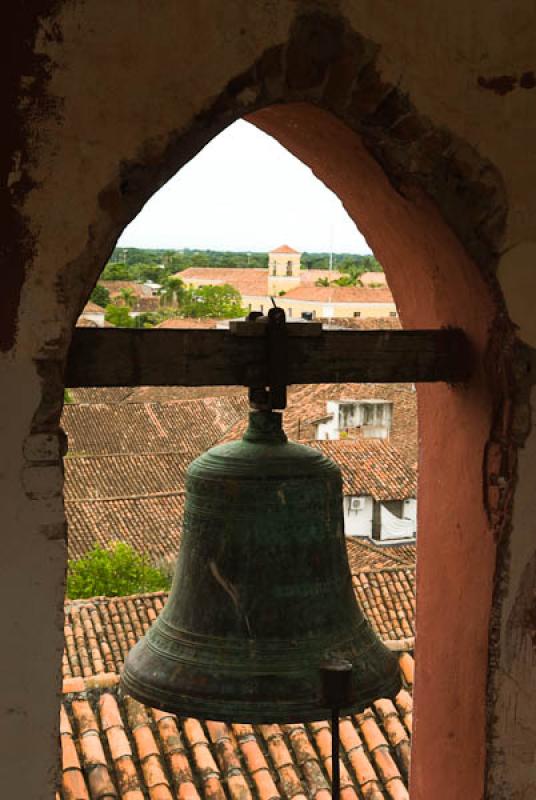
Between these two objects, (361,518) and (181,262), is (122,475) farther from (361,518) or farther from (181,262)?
(181,262)

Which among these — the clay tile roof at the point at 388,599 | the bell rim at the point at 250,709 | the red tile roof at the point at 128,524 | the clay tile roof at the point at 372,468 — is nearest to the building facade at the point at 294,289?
the clay tile roof at the point at 372,468

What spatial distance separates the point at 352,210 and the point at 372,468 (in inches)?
A: 674

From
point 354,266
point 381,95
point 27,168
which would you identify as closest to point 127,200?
point 27,168

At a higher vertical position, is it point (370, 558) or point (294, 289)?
point (294, 289)

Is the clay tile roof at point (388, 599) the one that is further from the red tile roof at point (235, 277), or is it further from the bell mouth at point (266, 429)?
the red tile roof at point (235, 277)

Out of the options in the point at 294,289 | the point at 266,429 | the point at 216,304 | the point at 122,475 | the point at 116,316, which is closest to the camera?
the point at 266,429

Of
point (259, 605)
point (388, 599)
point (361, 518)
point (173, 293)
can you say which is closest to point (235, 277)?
point (173, 293)

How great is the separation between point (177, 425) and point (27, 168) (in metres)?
24.6

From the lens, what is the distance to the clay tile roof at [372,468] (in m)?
19.2

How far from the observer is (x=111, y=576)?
16109 millimetres

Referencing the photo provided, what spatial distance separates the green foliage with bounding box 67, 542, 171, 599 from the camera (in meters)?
16.0

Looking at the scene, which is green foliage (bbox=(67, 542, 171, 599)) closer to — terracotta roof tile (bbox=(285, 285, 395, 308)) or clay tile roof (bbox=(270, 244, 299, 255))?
terracotta roof tile (bbox=(285, 285, 395, 308))

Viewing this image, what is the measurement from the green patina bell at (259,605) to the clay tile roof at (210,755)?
2.71m

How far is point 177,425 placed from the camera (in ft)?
86.7
